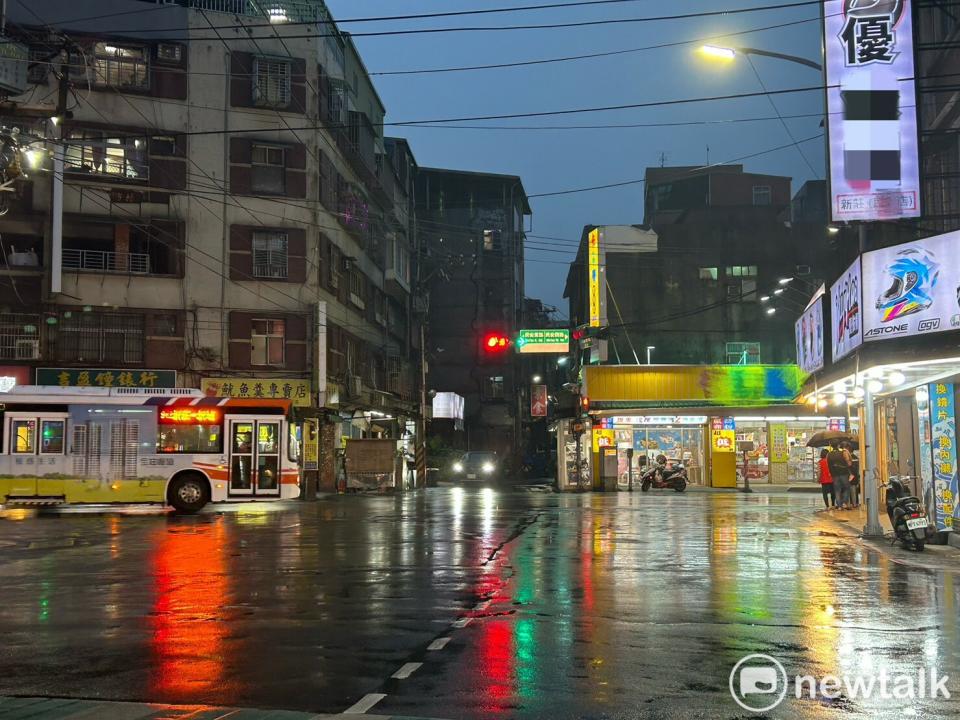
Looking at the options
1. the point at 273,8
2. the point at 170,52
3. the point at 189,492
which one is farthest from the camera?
the point at 273,8

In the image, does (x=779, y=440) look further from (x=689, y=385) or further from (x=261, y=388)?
(x=261, y=388)

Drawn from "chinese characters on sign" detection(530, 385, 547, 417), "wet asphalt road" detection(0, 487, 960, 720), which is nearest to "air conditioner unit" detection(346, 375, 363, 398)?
"chinese characters on sign" detection(530, 385, 547, 417)

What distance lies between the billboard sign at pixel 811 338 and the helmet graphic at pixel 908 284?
6.38 m

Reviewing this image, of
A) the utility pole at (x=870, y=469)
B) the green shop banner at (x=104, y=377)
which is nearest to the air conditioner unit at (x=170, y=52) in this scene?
the green shop banner at (x=104, y=377)

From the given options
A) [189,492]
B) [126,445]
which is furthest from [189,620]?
[126,445]

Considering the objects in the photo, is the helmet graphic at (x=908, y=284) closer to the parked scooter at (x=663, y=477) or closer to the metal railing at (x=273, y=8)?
the parked scooter at (x=663, y=477)

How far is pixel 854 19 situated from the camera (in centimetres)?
2086

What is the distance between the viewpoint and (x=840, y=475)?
2778cm

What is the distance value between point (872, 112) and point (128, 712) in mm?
19119

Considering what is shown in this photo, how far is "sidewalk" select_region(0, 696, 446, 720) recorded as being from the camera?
6.43 metres

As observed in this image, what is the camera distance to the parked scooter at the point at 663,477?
4184 cm

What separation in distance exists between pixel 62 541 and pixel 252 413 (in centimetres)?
927

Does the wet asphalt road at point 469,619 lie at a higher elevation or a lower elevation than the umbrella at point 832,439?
lower

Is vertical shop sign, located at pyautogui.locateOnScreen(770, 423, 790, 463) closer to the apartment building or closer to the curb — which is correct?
the apartment building
